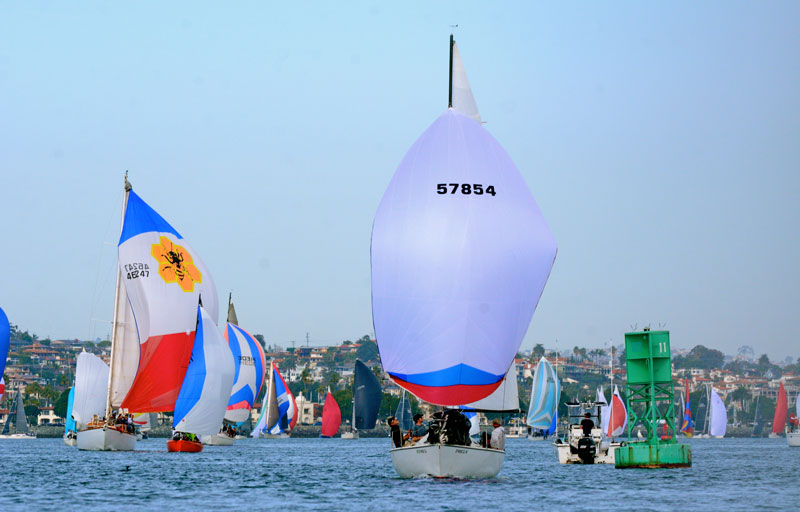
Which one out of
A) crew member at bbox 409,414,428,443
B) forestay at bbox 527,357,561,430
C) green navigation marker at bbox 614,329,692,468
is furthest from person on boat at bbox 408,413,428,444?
forestay at bbox 527,357,561,430

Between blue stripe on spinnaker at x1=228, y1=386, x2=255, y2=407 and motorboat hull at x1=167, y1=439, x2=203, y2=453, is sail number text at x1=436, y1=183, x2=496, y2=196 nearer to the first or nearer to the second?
motorboat hull at x1=167, y1=439, x2=203, y2=453

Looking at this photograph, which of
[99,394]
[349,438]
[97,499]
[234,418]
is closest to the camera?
[97,499]

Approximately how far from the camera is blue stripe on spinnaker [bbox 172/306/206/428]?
5950 cm

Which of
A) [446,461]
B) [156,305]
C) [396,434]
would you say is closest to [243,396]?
[156,305]

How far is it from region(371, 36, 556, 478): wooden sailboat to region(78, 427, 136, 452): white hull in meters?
32.1

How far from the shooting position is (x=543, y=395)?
106 metres

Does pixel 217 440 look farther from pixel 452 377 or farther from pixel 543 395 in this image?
pixel 452 377

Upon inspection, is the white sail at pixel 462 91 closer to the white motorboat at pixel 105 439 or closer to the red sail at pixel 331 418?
the white motorboat at pixel 105 439

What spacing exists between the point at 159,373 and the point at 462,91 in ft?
89.7

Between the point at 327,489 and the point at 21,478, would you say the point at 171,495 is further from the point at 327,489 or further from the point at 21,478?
the point at 21,478

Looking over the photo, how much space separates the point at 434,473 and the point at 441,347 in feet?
13.0

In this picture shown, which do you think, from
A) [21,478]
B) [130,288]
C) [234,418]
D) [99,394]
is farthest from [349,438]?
[21,478]

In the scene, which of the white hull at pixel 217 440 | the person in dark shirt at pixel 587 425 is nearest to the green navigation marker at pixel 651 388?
the person in dark shirt at pixel 587 425

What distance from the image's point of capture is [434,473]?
35312 mm
